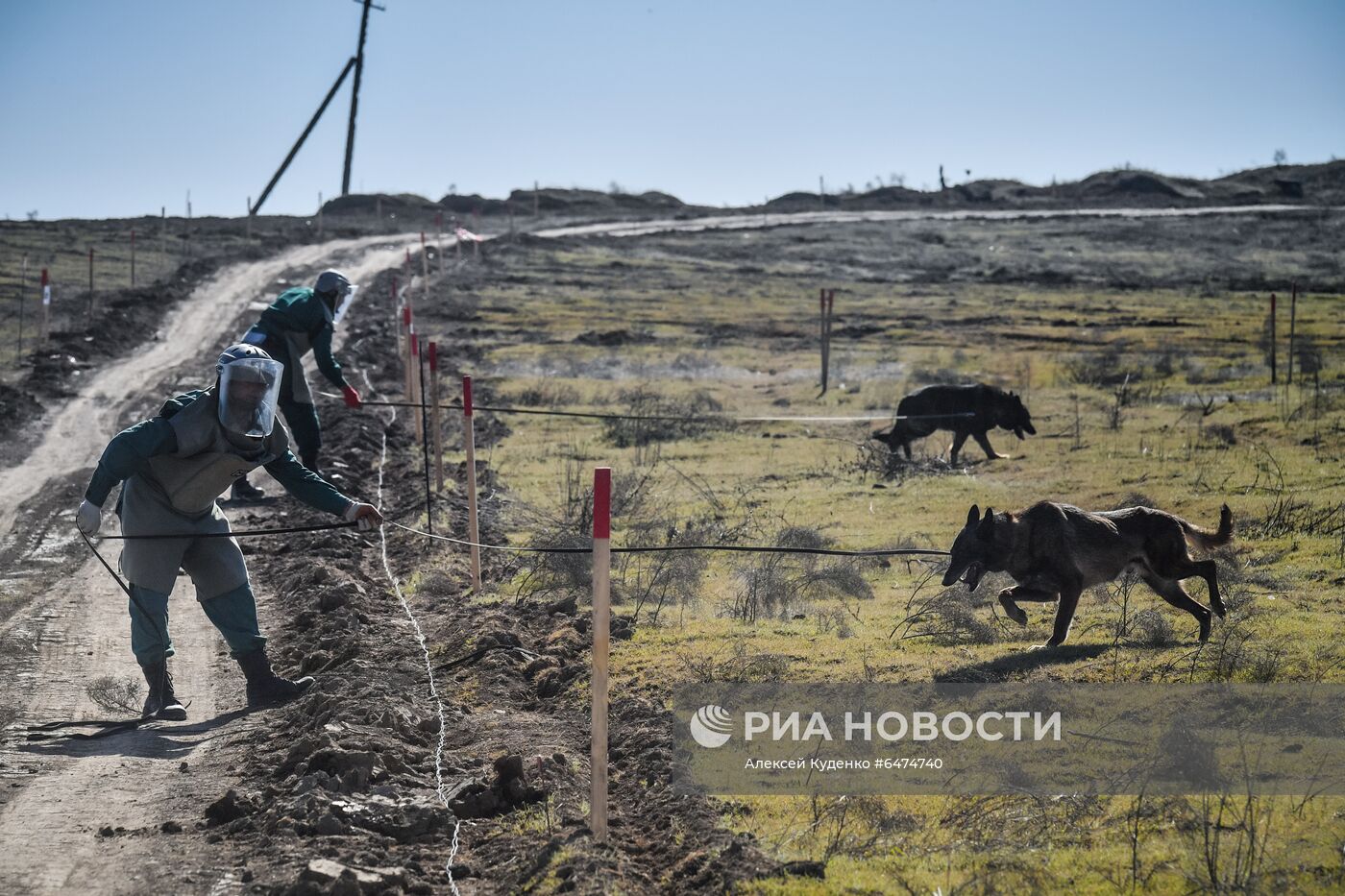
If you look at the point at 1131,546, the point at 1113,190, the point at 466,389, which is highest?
the point at 1113,190

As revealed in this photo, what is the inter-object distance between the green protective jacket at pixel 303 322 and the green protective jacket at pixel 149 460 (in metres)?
5.49

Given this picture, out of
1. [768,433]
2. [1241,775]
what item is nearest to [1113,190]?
[768,433]

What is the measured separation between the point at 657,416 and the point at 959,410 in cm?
432

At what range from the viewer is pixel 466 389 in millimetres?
11156

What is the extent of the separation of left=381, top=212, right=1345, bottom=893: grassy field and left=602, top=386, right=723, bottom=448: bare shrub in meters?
0.13

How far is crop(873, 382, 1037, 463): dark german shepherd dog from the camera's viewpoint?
1839 cm

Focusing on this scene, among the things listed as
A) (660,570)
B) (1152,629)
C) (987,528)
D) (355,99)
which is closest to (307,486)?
(660,570)

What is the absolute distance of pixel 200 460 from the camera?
8172 millimetres

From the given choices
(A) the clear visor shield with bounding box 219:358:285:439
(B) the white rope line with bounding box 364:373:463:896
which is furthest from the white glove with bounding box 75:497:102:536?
(B) the white rope line with bounding box 364:373:463:896

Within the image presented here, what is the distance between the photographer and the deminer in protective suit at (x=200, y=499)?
795 cm

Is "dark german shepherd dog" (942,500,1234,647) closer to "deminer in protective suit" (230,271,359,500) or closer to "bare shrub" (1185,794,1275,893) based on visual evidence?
Result: "bare shrub" (1185,794,1275,893)

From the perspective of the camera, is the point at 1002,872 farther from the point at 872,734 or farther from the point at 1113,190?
the point at 1113,190

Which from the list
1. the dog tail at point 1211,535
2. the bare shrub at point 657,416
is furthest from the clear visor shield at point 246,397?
the bare shrub at point 657,416

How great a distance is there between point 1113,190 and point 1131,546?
8227 cm
